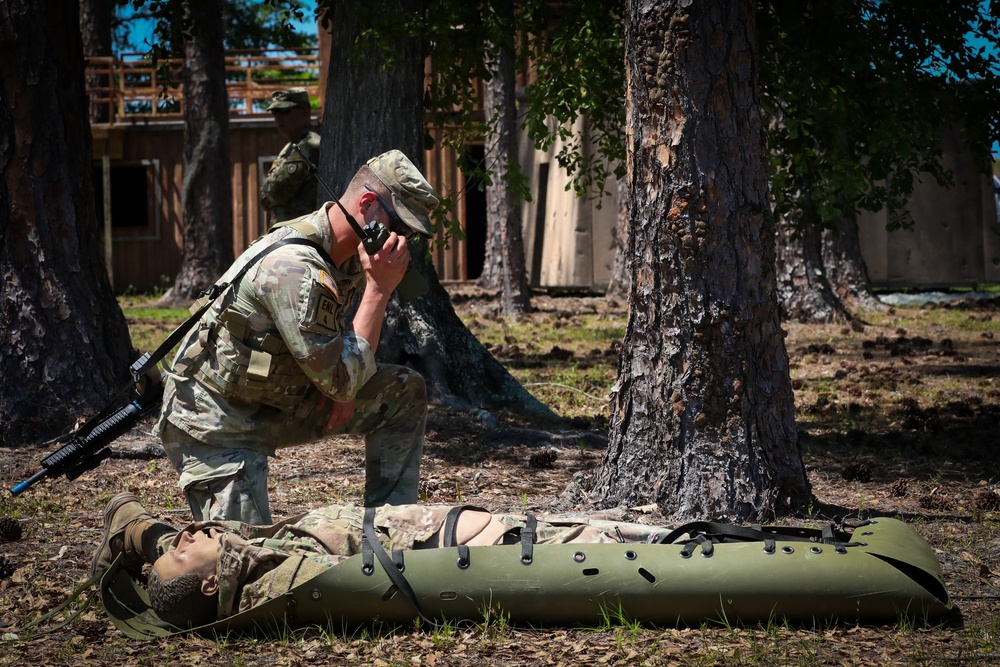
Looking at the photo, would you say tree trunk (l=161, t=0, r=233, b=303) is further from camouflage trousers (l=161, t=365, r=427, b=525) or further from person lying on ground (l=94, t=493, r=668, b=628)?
person lying on ground (l=94, t=493, r=668, b=628)

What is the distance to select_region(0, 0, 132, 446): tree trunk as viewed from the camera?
6.83 m

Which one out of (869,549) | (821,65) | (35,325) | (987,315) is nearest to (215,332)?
(869,549)

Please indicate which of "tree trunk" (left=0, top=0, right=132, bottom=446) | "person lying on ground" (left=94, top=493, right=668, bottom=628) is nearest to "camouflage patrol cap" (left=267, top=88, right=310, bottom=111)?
"tree trunk" (left=0, top=0, right=132, bottom=446)

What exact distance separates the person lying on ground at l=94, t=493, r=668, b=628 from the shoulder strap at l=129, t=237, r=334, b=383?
2.01 ft

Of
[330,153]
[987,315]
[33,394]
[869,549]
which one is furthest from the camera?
[987,315]

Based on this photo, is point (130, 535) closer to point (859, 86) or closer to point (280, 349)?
point (280, 349)

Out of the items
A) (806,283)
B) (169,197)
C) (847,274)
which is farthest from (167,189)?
(806,283)

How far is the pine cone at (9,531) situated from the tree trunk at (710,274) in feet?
9.31

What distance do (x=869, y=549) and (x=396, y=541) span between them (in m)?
1.57

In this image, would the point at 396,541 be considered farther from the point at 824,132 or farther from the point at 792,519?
the point at 824,132

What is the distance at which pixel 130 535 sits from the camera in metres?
3.91

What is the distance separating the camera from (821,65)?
6184mm

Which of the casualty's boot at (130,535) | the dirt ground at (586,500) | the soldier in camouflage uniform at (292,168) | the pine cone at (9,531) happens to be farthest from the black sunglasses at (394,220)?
the soldier in camouflage uniform at (292,168)

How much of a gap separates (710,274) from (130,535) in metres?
2.64
